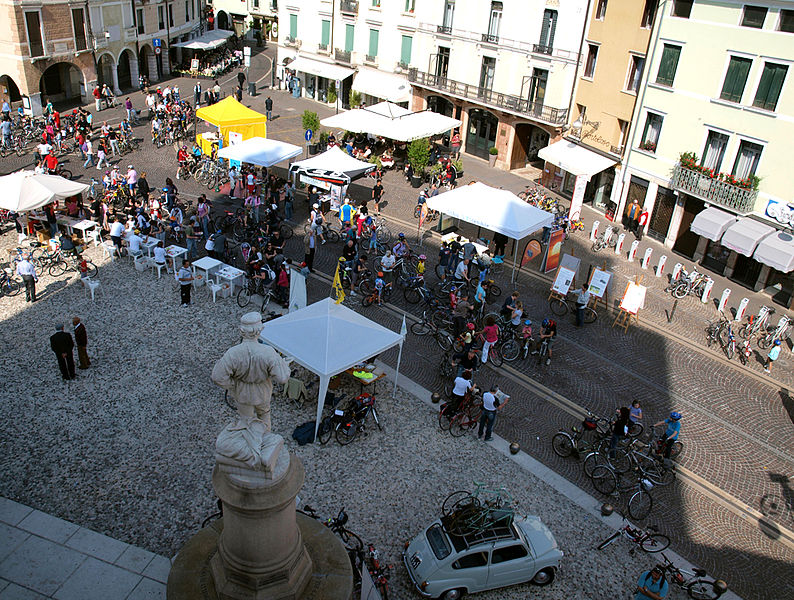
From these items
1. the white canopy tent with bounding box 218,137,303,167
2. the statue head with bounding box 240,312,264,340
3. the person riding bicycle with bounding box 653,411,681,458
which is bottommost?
the person riding bicycle with bounding box 653,411,681,458

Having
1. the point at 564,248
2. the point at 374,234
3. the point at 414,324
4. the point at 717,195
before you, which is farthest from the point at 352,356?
the point at 717,195

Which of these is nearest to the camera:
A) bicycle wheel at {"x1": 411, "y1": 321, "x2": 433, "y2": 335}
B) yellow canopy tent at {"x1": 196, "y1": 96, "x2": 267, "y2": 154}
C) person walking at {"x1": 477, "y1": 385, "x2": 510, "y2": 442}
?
person walking at {"x1": 477, "y1": 385, "x2": 510, "y2": 442}

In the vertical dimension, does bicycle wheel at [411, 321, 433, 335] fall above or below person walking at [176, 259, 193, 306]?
below

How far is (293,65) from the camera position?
46.5 meters

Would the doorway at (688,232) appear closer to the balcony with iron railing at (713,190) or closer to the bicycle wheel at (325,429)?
the balcony with iron railing at (713,190)

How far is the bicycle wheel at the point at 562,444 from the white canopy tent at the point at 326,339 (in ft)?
13.7

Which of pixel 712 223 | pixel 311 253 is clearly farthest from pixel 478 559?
pixel 712 223

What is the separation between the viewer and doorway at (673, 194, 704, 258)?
1076 inches

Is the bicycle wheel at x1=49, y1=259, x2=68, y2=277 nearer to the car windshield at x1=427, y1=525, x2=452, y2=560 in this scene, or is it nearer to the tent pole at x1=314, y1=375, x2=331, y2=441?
the tent pole at x1=314, y1=375, x2=331, y2=441

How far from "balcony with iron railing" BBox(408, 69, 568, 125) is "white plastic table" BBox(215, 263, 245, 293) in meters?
20.3

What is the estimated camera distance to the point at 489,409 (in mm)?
14828

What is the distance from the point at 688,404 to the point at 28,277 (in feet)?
59.2

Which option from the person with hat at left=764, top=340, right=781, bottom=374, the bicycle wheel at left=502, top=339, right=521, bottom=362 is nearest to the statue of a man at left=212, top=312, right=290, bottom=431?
the bicycle wheel at left=502, top=339, right=521, bottom=362

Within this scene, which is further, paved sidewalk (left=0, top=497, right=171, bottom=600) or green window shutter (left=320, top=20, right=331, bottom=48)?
green window shutter (left=320, top=20, right=331, bottom=48)
